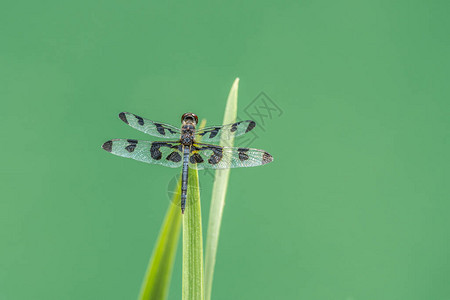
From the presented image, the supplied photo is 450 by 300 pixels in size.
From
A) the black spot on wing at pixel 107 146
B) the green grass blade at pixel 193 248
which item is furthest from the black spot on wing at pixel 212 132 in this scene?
the green grass blade at pixel 193 248

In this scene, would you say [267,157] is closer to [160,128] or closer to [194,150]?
[194,150]

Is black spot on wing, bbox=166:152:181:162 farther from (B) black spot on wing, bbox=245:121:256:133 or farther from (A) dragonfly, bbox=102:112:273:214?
(B) black spot on wing, bbox=245:121:256:133

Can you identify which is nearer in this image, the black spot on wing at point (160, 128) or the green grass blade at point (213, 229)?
the green grass blade at point (213, 229)

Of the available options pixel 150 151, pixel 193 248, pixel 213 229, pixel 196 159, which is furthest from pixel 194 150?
pixel 193 248

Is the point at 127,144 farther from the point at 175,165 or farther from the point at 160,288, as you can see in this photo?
the point at 160,288

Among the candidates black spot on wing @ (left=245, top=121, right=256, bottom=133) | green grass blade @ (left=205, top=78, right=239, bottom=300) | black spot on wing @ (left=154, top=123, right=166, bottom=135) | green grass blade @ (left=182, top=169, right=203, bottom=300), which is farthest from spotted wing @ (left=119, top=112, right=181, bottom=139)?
green grass blade @ (left=182, top=169, right=203, bottom=300)

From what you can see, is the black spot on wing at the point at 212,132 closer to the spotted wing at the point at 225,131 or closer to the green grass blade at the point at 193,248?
the spotted wing at the point at 225,131

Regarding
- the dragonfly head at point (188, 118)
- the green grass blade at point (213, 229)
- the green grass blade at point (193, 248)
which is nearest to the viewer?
the green grass blade at point (193, 248)
